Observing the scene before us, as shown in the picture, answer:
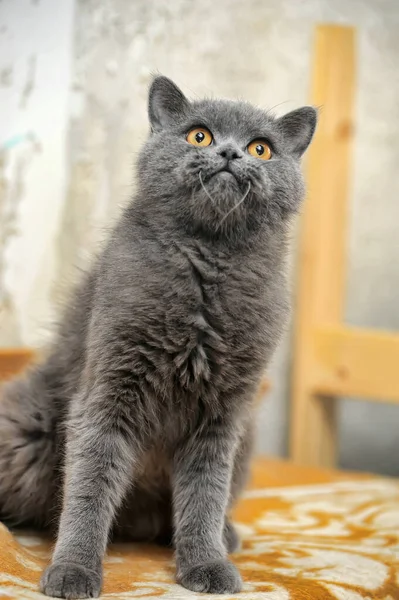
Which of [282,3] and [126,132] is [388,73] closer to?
[282,3]

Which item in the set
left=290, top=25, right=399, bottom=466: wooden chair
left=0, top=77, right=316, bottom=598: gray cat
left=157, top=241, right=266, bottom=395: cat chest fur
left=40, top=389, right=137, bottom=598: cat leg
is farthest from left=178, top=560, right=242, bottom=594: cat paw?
left=290, top=25, right=399, bottom=466: wooden chair

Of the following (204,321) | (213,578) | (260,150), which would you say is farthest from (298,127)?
(213,578)

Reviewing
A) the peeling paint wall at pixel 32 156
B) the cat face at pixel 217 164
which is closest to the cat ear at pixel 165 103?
the cat face at pixel 217 164

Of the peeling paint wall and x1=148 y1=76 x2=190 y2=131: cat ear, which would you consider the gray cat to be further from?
the peeling paint wall

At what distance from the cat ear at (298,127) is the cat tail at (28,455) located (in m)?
0.58

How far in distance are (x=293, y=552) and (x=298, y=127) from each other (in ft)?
2.38

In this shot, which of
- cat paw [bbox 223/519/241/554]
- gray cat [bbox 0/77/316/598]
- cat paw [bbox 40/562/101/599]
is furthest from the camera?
cat paw [bbox 223/519/241/554]

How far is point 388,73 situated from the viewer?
95.3 inches

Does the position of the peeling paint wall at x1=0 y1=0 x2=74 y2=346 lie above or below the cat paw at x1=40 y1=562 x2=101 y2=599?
above

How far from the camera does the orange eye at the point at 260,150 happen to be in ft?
3.72

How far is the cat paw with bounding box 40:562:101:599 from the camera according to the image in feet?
3.11

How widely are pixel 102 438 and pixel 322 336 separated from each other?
4.20 feet

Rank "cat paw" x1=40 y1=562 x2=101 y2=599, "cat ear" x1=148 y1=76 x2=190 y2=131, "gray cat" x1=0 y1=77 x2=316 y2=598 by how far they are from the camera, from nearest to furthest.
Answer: "cat paw" x1=40 y1=562 x2=101 y2=599
"gray cat" x1=0 y1=77 x2=316 y2=598
"cat ear" x1=148 y1=76 x2=190 y2=131

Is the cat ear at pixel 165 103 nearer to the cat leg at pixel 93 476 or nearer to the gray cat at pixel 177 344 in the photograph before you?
the gray cat at pixel 177 344
